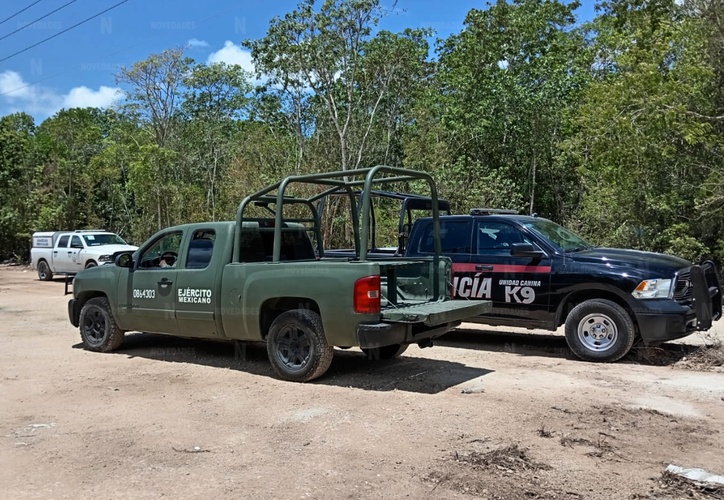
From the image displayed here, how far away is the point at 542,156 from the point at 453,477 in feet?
73.3

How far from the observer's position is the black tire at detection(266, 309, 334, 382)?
275 inches

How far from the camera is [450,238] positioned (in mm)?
9906

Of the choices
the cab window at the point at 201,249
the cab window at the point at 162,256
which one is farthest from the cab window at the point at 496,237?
the cab window at the point at 162,256

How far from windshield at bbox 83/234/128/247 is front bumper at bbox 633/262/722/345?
61.0 ft

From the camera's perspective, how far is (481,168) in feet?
76.4

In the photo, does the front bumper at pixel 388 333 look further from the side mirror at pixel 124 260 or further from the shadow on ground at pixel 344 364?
the side mirror at pixel 124 260

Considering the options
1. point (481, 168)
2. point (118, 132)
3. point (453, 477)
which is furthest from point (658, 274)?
point (118, 132)

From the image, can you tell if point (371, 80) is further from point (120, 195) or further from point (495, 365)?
point (495, 365)

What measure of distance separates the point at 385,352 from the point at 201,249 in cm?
265

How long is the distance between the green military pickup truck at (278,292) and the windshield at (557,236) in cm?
190

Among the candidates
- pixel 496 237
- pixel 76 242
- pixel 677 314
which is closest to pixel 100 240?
pixel 76 242

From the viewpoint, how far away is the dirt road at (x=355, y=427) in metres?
4.41

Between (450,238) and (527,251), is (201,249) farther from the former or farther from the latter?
(527,251)

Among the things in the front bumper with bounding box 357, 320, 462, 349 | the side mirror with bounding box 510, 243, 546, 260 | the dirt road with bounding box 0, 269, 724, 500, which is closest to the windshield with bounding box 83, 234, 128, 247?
the dirt road with bounding box 0, 269, 724, 500
